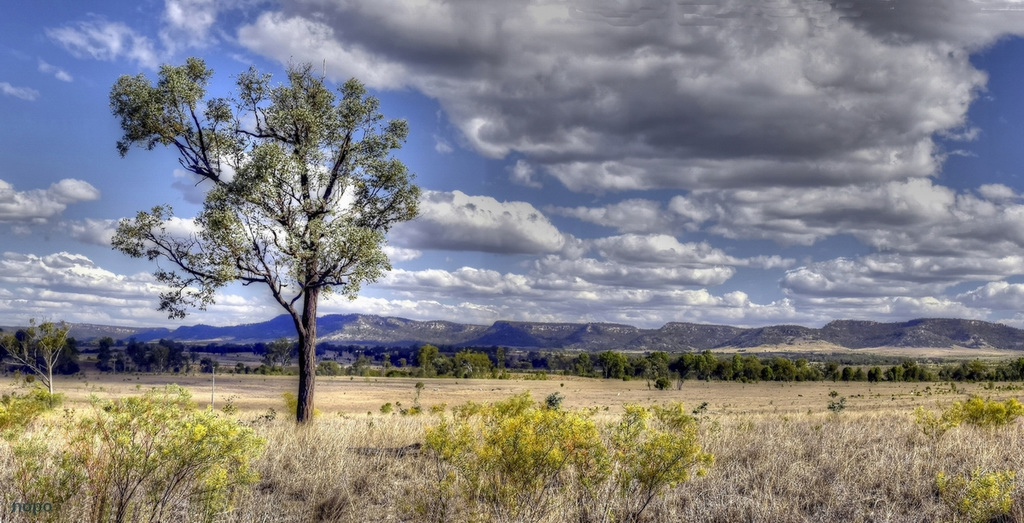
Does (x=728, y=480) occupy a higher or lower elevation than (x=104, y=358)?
higher

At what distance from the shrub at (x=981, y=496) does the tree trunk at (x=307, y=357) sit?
14037 millimetres

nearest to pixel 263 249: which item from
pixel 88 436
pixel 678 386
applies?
pixel 88 436

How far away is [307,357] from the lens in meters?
17.5

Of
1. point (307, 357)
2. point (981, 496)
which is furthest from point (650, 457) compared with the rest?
point (307, 357)

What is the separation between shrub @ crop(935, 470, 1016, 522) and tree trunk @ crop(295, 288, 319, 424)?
14037 millimetres

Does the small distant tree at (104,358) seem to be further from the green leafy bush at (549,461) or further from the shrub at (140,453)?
the green leafy bush at (549,461)

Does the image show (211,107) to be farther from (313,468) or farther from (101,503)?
(101,503)

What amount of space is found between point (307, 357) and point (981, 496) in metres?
14.9

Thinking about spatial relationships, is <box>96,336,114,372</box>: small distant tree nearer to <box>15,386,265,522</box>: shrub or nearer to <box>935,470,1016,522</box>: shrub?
<box>15,386,265,522</box>: shrub

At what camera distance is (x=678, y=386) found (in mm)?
106562

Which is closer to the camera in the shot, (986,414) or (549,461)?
(549,461)

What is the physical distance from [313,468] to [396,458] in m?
1.99

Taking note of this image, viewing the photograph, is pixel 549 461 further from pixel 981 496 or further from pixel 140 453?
pixel 981 496

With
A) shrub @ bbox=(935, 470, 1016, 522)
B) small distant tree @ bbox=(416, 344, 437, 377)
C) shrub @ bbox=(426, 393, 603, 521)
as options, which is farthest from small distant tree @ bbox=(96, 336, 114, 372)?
shrub @ bbox=(935, 470, 1016, 522)
